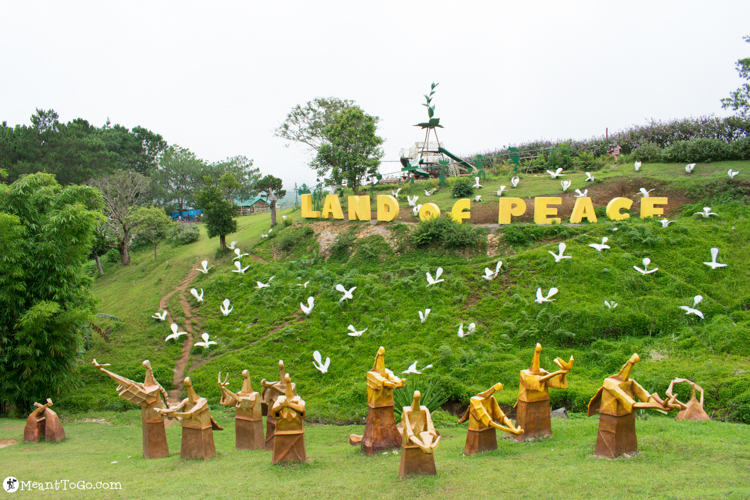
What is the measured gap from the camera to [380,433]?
6648mm

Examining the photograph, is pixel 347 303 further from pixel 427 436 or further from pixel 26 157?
pixel 26 157

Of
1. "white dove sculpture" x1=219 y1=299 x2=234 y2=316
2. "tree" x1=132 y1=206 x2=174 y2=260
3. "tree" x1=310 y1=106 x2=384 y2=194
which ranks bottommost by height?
"white dove sculpture" x1=219 y1=299 x2=234 y2=316

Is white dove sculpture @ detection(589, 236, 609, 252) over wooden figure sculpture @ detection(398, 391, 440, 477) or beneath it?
over

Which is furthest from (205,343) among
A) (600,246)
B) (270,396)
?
(600,246)

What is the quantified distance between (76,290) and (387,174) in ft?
68.0

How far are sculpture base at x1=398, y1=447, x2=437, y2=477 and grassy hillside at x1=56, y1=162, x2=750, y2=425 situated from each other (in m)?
4.23

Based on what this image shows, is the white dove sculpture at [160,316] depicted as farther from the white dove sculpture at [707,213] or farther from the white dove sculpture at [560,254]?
the white dove sculpture at [707,213]

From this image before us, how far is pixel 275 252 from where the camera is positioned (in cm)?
2022

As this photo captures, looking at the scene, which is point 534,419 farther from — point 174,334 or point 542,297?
point 174,334

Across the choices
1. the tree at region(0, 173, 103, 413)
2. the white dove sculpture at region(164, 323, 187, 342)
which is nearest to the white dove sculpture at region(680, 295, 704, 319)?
the white dove sculpture at region(164, 323, 187, 342)

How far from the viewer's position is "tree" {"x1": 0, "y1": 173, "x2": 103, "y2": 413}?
10727 millimetres

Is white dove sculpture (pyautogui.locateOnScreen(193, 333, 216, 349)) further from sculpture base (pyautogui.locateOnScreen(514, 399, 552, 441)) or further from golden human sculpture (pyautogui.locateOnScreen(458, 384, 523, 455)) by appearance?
sculpture base (pyautogui.locateOnScreen(514, 399, 552, 441))

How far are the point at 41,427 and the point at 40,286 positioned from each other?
14.7ft

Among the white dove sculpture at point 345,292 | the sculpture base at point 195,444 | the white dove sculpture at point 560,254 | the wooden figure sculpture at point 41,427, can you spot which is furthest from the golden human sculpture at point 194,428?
the white dove sculpture at point 560,254
